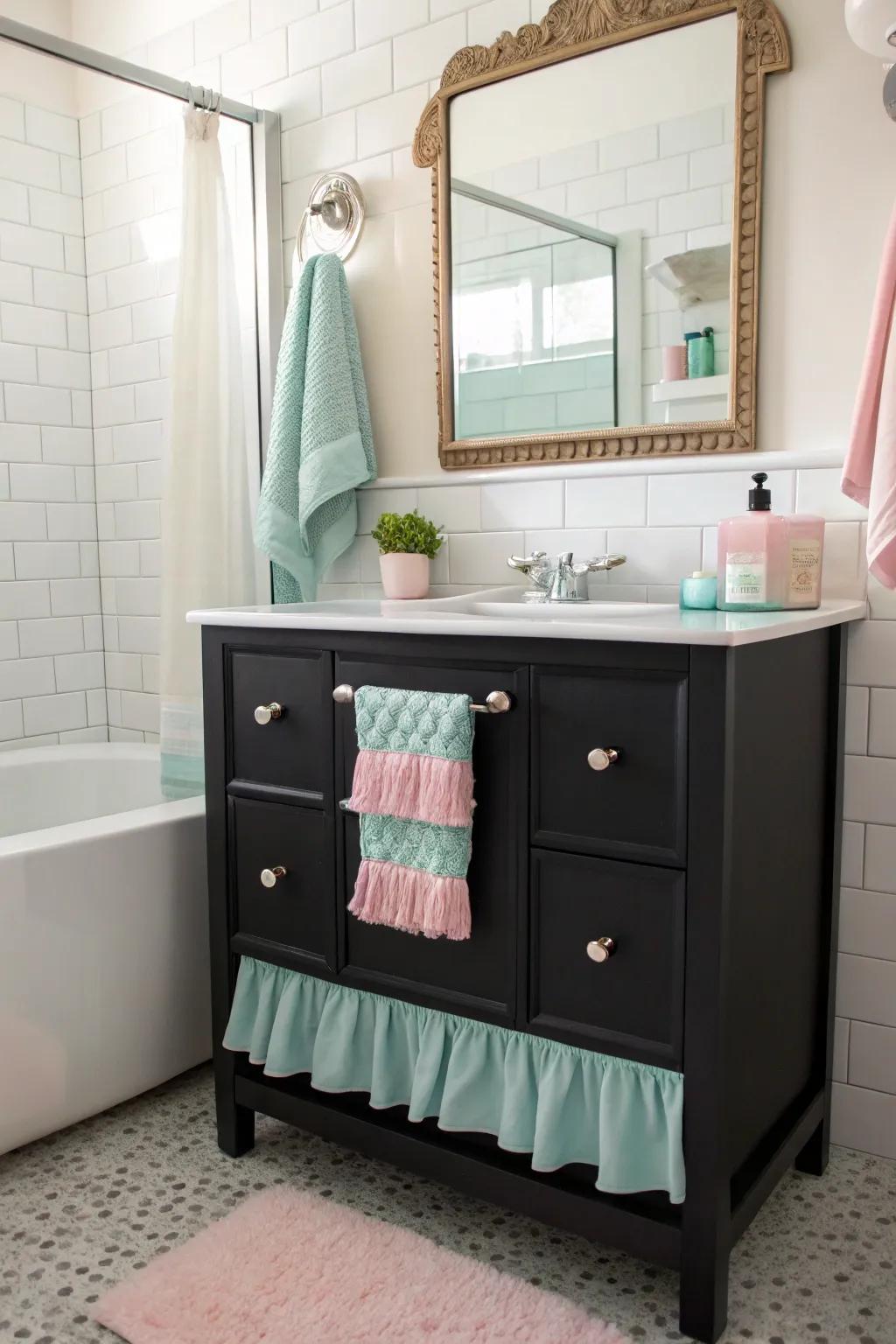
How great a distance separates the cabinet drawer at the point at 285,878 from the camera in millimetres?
1772

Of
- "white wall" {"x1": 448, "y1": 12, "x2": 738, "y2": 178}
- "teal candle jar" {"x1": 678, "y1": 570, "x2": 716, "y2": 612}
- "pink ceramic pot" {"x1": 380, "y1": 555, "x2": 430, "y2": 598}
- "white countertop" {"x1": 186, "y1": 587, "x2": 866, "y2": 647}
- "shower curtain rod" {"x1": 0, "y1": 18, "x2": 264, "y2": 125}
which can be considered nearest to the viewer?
"white countertop" {"x1": 186, "y1": 587, "x2": 866, "y2": 647}

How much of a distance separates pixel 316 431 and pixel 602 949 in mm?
1288

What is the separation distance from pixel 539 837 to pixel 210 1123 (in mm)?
979

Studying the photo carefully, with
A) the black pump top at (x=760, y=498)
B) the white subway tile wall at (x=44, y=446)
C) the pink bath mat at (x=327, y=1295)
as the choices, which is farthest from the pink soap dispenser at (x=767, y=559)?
the white subway tile wall at (x=44, y=446)

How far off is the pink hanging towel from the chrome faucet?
443 millimetres

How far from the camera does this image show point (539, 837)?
152 centimetres

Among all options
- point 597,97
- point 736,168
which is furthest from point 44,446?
point 736,168

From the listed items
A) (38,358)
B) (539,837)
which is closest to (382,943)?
(539,837)

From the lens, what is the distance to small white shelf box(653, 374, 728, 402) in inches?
74.4

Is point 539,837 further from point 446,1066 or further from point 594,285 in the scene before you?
point 594,285

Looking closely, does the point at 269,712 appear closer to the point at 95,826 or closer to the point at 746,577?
the point at 95,826

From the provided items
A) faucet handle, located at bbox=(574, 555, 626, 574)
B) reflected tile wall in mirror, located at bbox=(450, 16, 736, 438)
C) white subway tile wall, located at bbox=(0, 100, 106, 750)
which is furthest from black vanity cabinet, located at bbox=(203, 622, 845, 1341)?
white subway tile wall, located at bbox=(0, 100, 106, 750)

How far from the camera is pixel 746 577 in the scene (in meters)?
1.64

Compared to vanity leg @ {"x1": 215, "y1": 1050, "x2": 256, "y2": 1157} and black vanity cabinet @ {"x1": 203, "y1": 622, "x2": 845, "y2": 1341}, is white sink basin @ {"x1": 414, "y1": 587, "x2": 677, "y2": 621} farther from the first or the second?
vanity leg @ {"x1": 215, "y1": 1050, "x2": 256, "y2": 1157}
